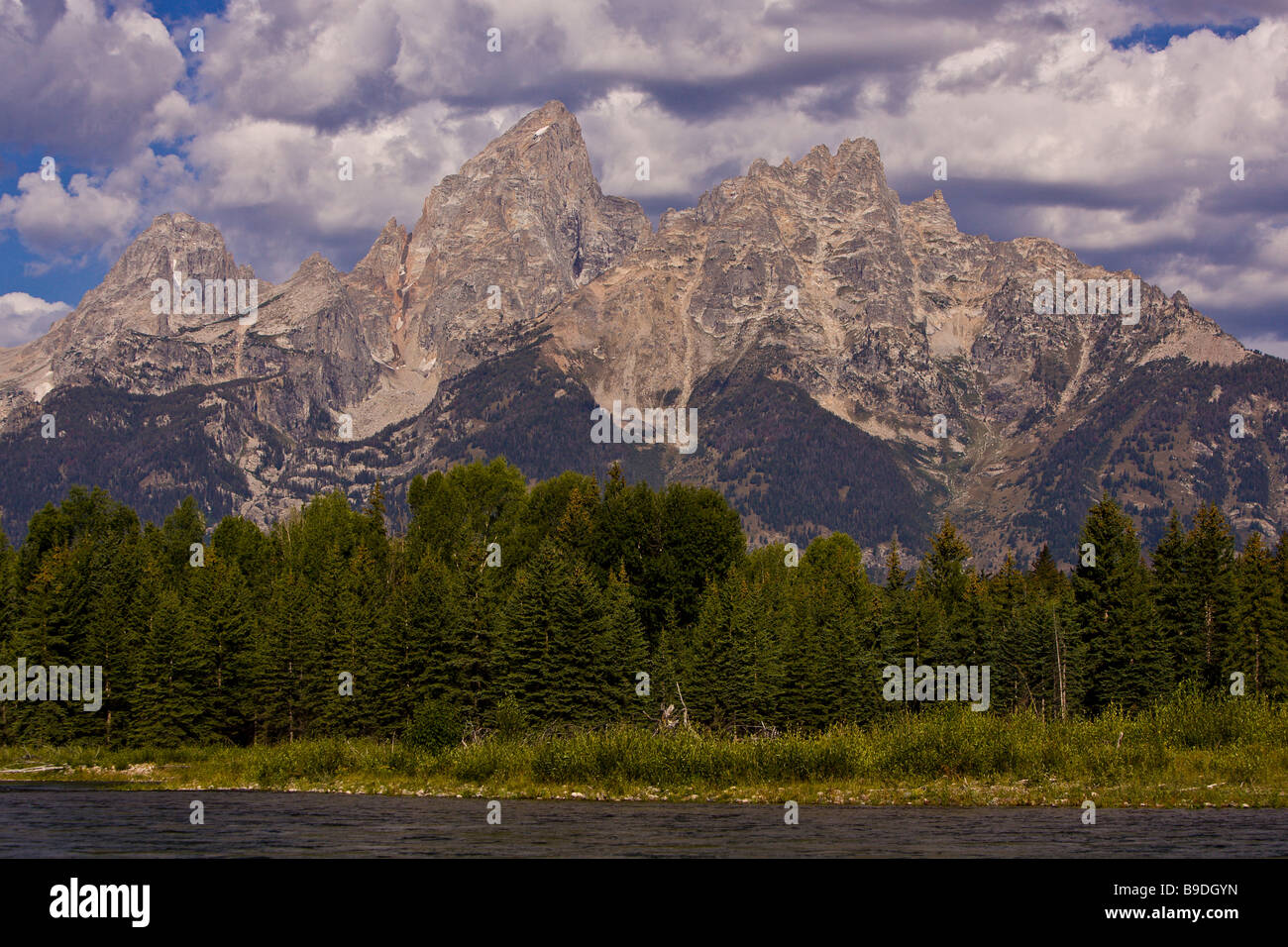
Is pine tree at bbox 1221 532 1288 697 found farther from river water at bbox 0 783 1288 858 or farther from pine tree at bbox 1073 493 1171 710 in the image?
river water at bbox 0 783 1288 858

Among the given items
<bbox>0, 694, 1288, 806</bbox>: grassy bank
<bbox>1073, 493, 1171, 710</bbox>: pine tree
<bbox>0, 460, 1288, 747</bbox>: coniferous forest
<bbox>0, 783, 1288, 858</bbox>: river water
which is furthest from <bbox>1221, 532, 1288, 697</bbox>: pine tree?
<bbox>0, 783, 1288, 858</bbox>: river water

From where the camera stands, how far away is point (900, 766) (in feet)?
242

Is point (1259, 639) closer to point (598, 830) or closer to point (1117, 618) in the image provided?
point (1117, 618)

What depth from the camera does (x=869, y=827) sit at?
58.1 metres

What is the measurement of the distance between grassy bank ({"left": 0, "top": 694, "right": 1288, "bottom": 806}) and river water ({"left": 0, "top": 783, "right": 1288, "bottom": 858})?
3.24 meters

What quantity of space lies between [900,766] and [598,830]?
23433mm

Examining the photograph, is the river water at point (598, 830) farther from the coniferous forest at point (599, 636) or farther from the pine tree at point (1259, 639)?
the pine tree at point (1259, 639)

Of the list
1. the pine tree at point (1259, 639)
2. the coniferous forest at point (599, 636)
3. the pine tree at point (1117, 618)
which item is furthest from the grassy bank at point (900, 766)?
the pine tree at point (1259, 639)

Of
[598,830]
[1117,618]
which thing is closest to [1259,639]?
[1117,618]

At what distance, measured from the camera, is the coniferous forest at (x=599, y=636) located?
324 feet

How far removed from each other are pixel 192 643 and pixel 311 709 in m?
10.8
